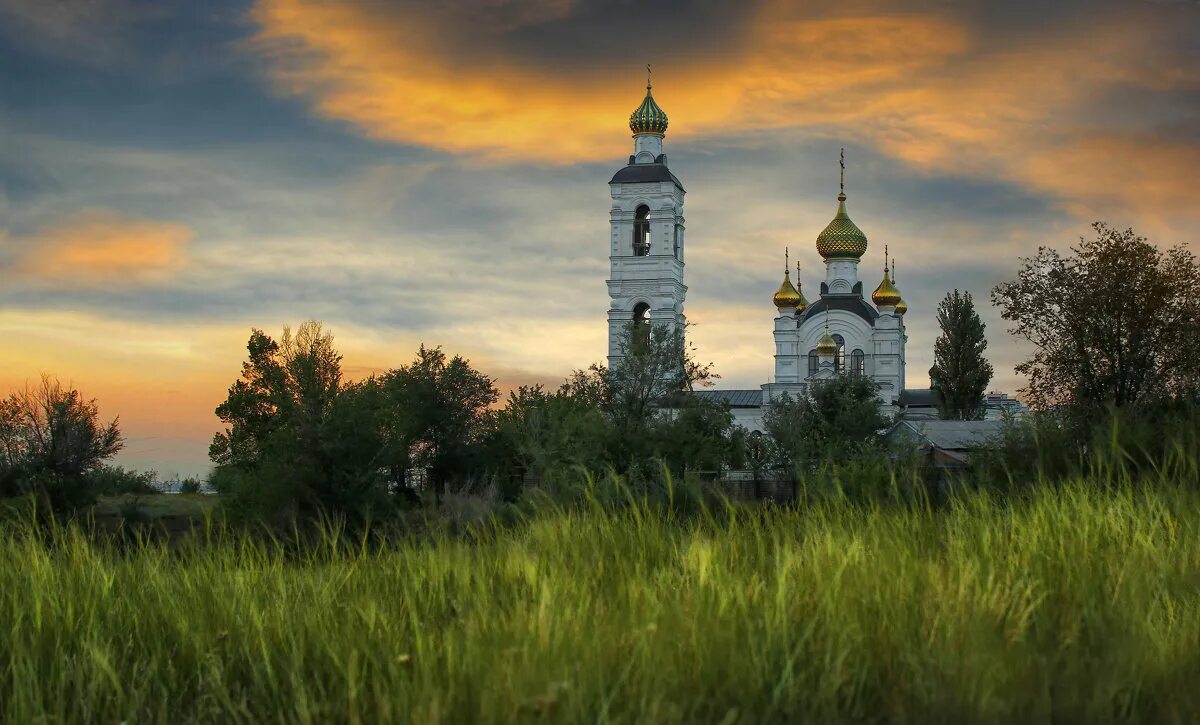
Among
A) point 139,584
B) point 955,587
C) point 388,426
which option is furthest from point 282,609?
point 388,426

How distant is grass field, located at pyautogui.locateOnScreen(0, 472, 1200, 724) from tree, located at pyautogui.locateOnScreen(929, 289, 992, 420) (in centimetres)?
6294

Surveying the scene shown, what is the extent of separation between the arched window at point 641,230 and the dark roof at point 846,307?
11848 mm

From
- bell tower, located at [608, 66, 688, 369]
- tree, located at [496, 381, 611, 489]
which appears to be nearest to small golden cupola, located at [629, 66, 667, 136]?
bell tower, located at [608, 66, 688, 369]

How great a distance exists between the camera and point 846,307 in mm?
80500

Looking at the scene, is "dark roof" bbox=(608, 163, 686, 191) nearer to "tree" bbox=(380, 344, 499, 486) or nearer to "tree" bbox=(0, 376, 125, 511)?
"tree" bbox=(380, 344, 499, 486)

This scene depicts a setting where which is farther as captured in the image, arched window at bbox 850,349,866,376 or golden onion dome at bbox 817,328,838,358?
arched window at bbox 850,349,866,376

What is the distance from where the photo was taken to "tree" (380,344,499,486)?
51500 millimetres

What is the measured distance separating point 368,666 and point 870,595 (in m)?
1.91

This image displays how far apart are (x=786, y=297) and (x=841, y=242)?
5901 millimetres

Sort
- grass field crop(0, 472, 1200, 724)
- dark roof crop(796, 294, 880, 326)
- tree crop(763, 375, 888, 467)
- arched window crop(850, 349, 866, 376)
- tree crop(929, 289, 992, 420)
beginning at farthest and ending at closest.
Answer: dark roof crop(796, 294, 880, 326), arched window crop(850, 349, 866, 376), tree crop(929, 289, 992, 420), tree crop(763, 375, 888, 467), grass field crop(0, 472, 1200, 724)

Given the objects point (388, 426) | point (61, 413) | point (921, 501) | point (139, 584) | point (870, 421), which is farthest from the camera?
point (388, 426)

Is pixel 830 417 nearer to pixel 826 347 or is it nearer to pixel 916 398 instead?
pixel 826 347

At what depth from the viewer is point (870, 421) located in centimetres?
4516

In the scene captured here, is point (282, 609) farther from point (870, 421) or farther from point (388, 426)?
point (388, 426)
